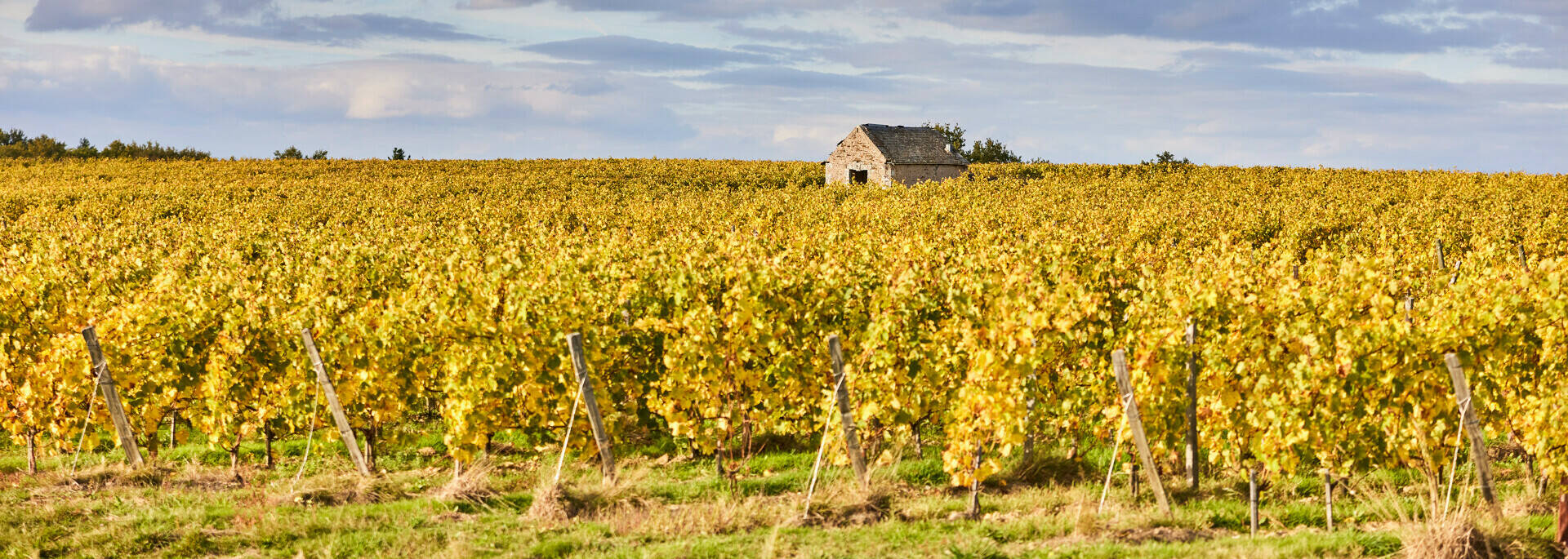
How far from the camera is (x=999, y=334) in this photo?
9539 mm

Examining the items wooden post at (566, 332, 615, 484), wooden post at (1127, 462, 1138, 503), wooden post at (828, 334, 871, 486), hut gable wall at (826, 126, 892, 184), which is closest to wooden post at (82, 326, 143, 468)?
wooden post at (566, 332, 615, 484)

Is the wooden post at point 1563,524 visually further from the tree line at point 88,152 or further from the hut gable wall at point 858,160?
the tree line at point 88,152

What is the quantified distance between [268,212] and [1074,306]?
106ft

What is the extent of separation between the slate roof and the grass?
4497 centimetres

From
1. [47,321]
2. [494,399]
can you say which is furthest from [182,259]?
[494,399]

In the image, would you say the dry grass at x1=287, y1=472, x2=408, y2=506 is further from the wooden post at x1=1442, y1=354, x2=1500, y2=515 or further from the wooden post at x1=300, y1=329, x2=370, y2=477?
the wooden post at x1=1442, y1=354, x2=1500, y2=515

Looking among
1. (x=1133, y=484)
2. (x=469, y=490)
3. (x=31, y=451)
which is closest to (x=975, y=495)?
(x=1133, y=484)

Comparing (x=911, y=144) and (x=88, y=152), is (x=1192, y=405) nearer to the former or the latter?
(x=911, y=144)

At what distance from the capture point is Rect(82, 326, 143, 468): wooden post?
12180 mm

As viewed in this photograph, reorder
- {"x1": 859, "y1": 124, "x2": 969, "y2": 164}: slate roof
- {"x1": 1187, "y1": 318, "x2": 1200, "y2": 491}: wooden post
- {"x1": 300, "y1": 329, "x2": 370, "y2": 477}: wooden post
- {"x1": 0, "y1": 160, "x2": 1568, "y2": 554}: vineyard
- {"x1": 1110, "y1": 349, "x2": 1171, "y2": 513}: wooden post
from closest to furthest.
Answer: {"x1": 1110, "y1": 349, "x2": 1171, "y2": 513}: wooden post
{"x1": 0, "y1": 160, "x2": 1568, "y2": 554}: vineyard
{"x1": 1187, "y1": 318, "x2": 1200, "y2": 491}: wooden post
{"x1": 300, "y1": 329, "x2": 370, "y2": 477}: wooden post
{"x1": 859, "y1": 124, "x2": 969, "y2": 164}: slate roof

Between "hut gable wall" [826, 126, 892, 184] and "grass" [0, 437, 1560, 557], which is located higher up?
"hut gable wall" [826, 126, 892, 184]

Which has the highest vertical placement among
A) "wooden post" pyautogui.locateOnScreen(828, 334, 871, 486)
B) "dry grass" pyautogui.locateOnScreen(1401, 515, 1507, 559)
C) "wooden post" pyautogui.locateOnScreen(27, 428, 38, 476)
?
"wooden post" pyautogui.locateOnScreen(828, 334, 871, 486)

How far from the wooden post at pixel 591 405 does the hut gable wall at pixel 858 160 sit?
144 ft

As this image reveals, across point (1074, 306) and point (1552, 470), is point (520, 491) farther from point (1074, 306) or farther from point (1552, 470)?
point (1552, 470)
